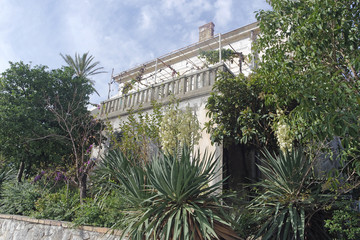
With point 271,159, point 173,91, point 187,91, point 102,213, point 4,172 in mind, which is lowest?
point 102,213

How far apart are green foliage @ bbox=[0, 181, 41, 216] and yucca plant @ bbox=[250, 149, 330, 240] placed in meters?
5.95

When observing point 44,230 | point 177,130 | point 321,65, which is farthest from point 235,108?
point 44,230

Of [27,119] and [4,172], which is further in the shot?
[4,172]

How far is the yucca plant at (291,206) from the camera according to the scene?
424 centimetres

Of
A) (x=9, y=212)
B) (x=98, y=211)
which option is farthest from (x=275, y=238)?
(x=9, y=212)

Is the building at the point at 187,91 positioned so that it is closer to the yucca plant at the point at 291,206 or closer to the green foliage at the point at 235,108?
the green foliage at the point at 235,108

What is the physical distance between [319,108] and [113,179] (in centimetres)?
541

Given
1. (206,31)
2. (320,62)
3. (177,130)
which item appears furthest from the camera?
(206,31)

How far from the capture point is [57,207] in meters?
6.82

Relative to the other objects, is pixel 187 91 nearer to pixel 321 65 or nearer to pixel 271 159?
pixel 271 159

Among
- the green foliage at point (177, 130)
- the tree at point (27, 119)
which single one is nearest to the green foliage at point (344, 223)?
the green foliage at point (177, 130)

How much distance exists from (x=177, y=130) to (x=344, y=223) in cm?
342

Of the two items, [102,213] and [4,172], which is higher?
[4,172]

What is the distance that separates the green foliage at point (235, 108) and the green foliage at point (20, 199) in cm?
518
